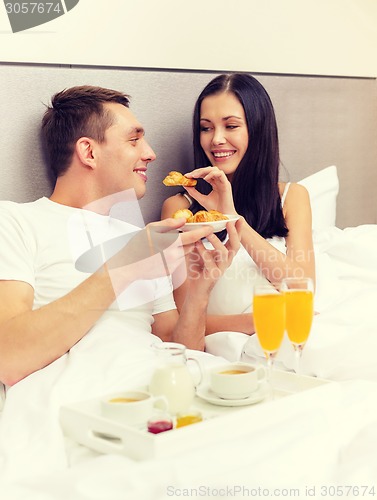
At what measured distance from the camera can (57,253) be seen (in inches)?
74.9

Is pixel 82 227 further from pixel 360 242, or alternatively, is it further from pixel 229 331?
pixel 360 242

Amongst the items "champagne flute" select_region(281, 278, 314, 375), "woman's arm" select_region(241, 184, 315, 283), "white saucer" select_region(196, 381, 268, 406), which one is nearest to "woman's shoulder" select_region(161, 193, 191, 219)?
"woman's arm" select_region(241, 184, 315, 283)

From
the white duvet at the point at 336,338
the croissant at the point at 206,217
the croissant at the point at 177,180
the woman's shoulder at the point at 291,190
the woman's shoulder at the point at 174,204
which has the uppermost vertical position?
the croissant at the point at 177,180

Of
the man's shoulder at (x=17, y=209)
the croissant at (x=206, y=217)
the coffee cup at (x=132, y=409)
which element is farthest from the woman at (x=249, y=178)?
the coffee cup at (x=132, y=409)

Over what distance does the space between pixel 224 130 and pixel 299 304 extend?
103cm

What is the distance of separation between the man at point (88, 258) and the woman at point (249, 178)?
0.32 m

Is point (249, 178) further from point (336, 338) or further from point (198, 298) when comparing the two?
point (336, 338)

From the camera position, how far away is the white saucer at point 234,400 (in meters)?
1.34

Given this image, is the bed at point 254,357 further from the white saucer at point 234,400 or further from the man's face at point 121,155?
the man's face at point 121,155

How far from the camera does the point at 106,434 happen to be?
122 cm

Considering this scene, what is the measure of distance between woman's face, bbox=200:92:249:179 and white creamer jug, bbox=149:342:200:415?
1269 mm

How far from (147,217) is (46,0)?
770mm

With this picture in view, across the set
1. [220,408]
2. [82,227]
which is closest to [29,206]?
[82,227]

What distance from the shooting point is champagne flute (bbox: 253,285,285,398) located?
1.56 m
